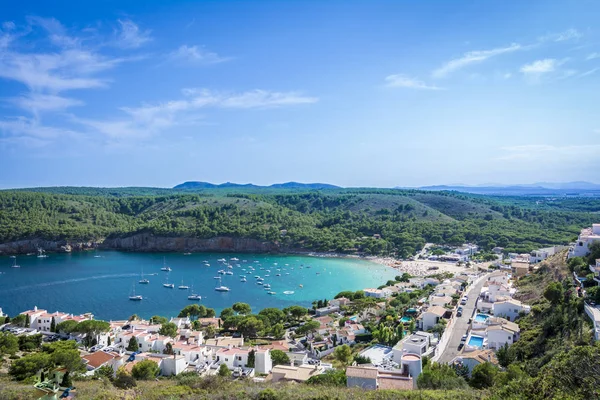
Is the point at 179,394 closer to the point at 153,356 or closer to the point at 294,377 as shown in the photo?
the point at 294,377

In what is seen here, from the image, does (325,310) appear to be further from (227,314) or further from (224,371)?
(224,371)

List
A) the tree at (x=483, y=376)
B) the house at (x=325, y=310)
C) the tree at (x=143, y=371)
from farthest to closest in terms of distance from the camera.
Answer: the house at (x=325, y=310), the tree at (x=143, y=371), the tree at (x=483, y=376)

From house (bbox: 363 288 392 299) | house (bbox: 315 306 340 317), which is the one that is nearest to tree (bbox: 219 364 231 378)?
house (bbox: 315 306 340 317)

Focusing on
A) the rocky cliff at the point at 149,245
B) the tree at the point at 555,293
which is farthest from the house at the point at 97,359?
the rocky cliff at the point at 149,245

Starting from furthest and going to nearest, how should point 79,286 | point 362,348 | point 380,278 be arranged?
point 380,278 < point 79,286 < point 362,348

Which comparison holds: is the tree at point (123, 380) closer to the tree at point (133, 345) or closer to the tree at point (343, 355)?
the tree at point (133, 345)

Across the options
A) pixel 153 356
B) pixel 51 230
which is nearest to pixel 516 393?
pixel 153 356
